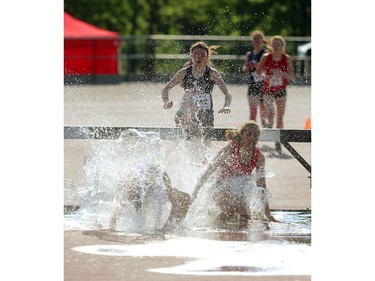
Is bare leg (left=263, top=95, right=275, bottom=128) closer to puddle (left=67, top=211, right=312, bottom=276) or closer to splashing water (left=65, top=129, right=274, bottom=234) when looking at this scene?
splashing water (left=65, top=129, right=274, bottom=234)

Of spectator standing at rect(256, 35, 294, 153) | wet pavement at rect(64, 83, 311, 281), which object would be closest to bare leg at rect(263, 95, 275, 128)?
spectator standing at rect(256, 35, 294, 153)

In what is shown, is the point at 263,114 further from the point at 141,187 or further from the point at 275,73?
the point at 141,187

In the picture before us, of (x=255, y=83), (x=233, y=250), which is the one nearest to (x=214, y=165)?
(x=233, y=250)

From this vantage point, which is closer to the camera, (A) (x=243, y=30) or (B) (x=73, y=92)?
(B) (x=73, y=92)

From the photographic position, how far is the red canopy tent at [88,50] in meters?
35.7

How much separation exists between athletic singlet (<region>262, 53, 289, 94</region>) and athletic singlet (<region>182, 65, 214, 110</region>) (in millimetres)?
5032

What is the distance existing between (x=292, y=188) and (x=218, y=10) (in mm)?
42192

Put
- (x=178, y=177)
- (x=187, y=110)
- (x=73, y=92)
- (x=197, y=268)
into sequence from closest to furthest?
(x=197, y=268) < (x=178, y=177) < (x=187, y=110) < (x=73, y=92)

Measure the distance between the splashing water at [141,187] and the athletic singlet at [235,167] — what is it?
7cm

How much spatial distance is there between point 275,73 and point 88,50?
1793 cm

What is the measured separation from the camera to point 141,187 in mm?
11164
